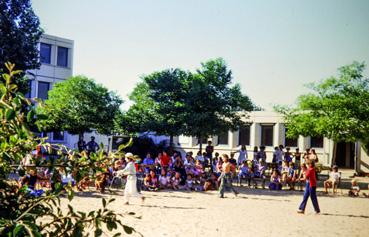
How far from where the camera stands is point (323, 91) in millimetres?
26266

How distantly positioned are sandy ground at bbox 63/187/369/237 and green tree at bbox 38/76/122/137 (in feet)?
41.3

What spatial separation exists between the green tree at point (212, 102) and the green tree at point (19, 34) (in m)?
9.50

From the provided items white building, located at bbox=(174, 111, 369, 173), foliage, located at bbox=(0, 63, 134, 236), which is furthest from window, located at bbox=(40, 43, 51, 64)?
foliage, located at bbox=(0, 63, 134, 236)

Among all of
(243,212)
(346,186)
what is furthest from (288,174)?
→ (243,212)

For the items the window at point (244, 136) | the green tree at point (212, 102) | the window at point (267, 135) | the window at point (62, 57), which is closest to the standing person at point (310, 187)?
the green tree at point (212, 102)

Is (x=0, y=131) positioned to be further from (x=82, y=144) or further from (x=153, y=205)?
(x=82, y=144)

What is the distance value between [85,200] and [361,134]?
1741 cm

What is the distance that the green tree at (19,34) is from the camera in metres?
20.2

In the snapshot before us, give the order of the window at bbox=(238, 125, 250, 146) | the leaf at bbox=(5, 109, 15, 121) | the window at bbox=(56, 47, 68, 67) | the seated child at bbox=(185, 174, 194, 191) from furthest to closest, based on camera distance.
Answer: the window at bbox=(238, 125, 250, 146)
the window at bbox=(56, 47, 68, 67)
the seated child at bbox=(185, 174, 194, 191)
the leaf at bbox=(5, 109, 15, 121)

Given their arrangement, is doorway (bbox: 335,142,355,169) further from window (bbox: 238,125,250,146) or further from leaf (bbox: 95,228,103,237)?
leaf (bbox: 95,228,103,237)

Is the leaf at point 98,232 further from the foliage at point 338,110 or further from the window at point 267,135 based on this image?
the window at point 267,135

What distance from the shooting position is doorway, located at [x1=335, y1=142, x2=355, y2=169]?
3525 centimetres

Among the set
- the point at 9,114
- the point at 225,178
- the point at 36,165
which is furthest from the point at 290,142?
the point at 9,114

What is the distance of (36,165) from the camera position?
2.16 metres
